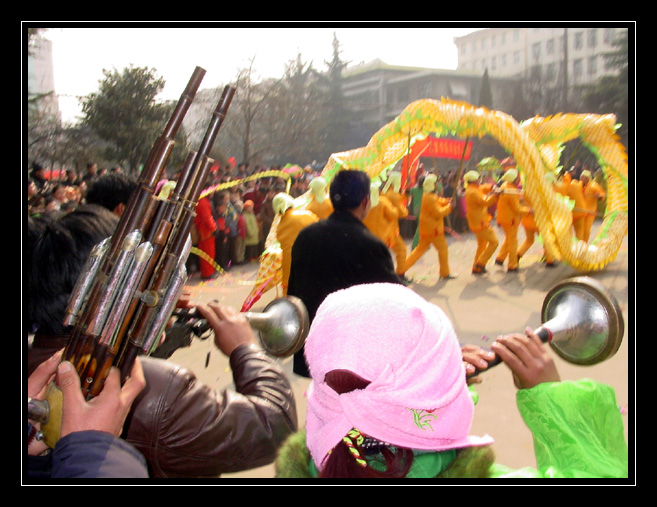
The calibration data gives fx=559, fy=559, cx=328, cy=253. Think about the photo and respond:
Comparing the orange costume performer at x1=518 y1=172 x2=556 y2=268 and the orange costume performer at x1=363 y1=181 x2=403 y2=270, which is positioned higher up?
the orange costume performer at x1=363 y1=181 x2=403 y2=270

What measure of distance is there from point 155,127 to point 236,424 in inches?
155

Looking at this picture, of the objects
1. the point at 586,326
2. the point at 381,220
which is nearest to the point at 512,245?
the point at 381,220

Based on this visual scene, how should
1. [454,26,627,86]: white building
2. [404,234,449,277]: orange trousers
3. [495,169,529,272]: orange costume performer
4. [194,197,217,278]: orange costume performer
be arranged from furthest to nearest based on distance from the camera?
1. [495,169,529,272]: orange costume performer
2. [404,234,449,277]: orange trousers
3. [194,197,217,278]: orange costume performer
4. [454,26,627,86]: white building

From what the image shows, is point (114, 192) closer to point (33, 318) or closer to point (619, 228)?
point (33, 318)

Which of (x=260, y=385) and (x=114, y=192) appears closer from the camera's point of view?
(x=260, y=385)

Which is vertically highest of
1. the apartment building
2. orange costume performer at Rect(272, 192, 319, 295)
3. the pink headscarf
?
the apartment building

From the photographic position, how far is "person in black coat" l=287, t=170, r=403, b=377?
254 centimetres

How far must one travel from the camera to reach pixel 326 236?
8.62 feet

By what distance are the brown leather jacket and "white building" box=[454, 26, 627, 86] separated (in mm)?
3828

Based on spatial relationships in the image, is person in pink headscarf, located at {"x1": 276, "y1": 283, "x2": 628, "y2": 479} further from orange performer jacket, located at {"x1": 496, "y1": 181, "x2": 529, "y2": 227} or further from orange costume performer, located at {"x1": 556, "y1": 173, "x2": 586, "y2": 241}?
orange costume performer, located at {"x1": 556, "y1": 173, "x2": 586, "y2": 241}

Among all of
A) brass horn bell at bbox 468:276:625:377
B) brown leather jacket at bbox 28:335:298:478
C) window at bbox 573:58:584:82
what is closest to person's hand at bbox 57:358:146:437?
brown leather jacket at bbox 28:335:298:478

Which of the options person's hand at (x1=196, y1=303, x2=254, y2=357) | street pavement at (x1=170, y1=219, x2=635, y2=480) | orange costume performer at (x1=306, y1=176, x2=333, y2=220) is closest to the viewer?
person's hand at (x1=196, y1=303, x2=254, y2=357)

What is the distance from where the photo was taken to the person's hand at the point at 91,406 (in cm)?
94
